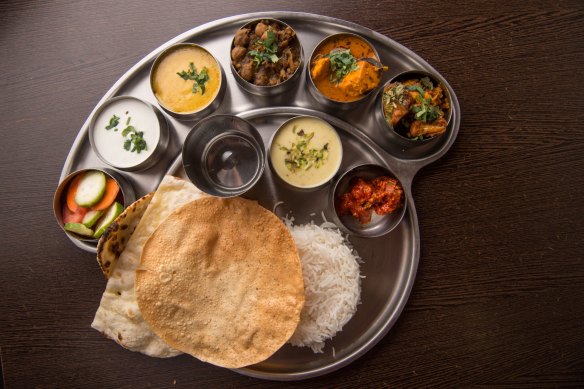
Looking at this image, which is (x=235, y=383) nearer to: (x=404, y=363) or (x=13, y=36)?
(x=404, y=363)

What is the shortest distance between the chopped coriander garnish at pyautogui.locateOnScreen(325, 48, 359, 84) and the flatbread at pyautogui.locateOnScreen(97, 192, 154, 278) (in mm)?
1308

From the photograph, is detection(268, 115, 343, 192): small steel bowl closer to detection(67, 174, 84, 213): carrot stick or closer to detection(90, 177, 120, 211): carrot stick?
detection(90, 177, 120, 211): carrot stick

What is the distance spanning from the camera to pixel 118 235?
2111mm

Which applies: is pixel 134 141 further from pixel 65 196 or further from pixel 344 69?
pixel 344 69

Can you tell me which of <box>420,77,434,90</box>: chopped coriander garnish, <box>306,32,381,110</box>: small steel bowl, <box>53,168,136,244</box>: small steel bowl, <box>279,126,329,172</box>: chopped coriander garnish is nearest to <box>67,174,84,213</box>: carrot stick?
<box>53,168,136,244</box>: small steel bowl

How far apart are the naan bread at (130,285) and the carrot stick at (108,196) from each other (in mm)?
279

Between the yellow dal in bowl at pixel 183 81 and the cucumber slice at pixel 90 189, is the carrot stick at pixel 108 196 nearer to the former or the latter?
the cucumber slice at pixel 90 189

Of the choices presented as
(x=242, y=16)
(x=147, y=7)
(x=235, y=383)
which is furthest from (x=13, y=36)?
(x=235, y=383)

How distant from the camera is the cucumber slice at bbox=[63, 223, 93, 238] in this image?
7.20 ft

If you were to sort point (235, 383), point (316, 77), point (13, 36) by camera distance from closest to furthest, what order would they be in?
point (316, 77)
point (235, 383)
point (13, 36)

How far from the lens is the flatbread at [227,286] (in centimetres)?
207

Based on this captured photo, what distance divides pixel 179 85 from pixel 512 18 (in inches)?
92.2

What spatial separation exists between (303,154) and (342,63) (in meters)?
0.58

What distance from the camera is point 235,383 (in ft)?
7.95
